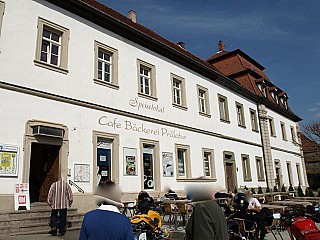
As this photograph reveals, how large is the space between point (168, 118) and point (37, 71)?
696 cm

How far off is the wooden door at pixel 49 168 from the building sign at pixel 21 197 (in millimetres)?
1293

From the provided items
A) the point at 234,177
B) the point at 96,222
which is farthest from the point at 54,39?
the point at 234,177

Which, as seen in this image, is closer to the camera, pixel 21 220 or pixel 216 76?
pixel 21 220

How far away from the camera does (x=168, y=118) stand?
50.8 ft

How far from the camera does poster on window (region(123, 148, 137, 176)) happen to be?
12.7m

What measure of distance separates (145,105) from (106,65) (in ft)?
8.34

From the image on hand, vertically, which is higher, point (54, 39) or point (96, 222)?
point (54, 39)

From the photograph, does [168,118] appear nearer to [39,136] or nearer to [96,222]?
[39,136]

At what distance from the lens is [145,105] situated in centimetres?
1430

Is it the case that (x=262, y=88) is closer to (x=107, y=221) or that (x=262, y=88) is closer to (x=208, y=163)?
(x=208, y=163)

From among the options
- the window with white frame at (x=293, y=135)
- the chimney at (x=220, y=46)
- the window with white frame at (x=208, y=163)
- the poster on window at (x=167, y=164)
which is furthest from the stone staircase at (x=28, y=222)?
the window with white frame at (x=293, y=135)

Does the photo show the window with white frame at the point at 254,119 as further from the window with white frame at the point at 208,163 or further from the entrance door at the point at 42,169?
the entrance door at the point at 42,169

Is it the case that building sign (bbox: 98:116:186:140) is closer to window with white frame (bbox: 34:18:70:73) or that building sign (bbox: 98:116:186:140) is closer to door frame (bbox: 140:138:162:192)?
door frame (bbox: 140:138:162:192)

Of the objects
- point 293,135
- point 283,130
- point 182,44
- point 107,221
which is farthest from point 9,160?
point 293,135
